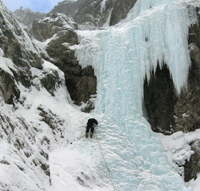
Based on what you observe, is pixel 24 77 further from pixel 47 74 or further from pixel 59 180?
pixel 59 180

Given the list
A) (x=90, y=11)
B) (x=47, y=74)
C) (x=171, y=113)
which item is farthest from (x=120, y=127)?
(x=90, y=11)

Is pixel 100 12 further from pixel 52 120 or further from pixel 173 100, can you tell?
pixel 52 120

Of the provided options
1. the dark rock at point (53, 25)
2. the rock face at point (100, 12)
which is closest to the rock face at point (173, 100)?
the dark rock at point (53, 25)

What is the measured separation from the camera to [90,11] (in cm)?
2630

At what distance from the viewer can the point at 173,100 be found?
44.5 ft

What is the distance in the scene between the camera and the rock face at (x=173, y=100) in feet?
43.1

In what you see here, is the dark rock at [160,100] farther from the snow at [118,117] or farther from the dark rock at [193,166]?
the dark rock at [193,166]

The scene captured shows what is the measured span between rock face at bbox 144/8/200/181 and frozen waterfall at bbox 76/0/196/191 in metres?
0.40

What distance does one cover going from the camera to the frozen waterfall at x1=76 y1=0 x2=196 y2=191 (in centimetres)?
1104

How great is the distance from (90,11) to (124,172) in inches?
794

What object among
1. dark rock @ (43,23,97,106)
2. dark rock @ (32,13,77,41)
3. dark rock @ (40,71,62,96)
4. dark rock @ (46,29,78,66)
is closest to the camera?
dark rock @ (40,71,62,96)

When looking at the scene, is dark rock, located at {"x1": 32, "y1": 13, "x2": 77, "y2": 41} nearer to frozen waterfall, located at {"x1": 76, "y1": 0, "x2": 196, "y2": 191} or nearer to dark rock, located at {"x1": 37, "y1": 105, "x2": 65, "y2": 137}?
frozen waterfall, located at {"x1": 76, "y1": 0, "x2": 196, "y2": 191}

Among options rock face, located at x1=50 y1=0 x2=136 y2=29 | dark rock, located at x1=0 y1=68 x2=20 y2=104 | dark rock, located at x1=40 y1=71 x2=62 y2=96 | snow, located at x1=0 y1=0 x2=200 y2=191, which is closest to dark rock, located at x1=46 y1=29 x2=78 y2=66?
snow, located at x1=0 y1=0 x2=200 y2=191

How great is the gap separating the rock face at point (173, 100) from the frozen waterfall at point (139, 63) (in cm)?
40
